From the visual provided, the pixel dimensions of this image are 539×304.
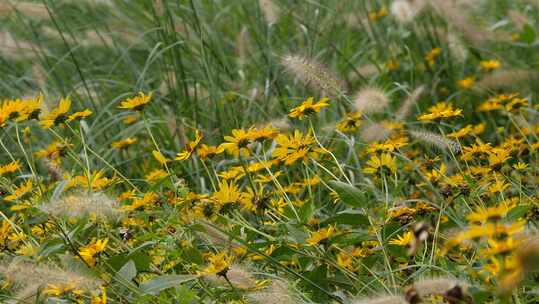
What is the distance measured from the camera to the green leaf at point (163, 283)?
1581 millimetres

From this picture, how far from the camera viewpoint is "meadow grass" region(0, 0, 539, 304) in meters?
1.67

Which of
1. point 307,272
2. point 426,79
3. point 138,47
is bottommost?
point 426,79

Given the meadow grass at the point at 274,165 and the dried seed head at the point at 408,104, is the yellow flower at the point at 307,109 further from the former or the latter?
the dried seed head at the point at 408,104

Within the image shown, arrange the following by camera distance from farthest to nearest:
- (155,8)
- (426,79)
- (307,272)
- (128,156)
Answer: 1. (426,79)
2. (128,156)
3. (155,8)
4. (307,272)

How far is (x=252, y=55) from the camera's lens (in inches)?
146

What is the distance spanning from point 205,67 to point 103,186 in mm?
1241

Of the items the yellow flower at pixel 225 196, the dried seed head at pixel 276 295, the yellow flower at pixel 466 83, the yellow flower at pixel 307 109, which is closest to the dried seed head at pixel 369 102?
the yellow flower at pixel 307 109

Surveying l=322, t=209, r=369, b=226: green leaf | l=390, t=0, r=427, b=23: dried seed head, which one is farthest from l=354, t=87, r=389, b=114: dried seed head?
l=390, t=0, r=427, b=23: dried seed head

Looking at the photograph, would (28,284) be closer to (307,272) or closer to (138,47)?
(307,272)

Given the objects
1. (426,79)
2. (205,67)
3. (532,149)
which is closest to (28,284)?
(532,149)

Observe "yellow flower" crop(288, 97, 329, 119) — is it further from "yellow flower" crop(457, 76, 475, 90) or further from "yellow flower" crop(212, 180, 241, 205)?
"yellow flower" crop(457, 76, 475, 90)

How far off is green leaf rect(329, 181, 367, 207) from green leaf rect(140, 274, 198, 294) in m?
0.34

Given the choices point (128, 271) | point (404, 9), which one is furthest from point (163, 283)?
point (404, 9)

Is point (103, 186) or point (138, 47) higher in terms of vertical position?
point (103, 186)
